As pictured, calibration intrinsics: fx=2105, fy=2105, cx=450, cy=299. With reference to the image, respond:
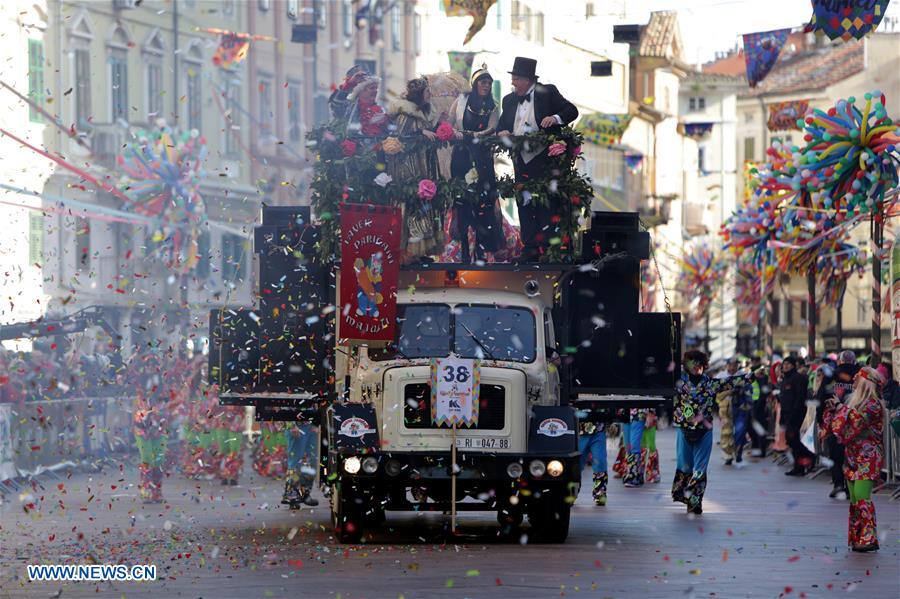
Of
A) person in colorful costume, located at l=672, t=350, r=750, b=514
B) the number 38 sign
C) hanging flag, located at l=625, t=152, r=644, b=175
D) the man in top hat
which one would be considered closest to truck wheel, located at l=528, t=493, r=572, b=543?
the number 38 sign

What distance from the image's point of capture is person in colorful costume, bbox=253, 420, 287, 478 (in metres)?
27.6

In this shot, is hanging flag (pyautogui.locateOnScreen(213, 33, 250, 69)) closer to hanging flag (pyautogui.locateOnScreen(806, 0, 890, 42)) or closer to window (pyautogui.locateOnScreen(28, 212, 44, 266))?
window (pyautogui.locateOnScreen(28, 212, 44, 266))

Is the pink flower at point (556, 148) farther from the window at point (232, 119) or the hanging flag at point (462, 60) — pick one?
the hanging flag at point (462, 60)

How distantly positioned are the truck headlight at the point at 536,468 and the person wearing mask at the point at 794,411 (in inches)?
503

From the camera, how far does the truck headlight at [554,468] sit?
18312 millimetres

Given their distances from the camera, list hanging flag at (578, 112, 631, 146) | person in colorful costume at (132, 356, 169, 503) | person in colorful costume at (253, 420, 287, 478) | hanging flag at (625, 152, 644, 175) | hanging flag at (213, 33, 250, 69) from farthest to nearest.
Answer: hanging flag at (625, 152, 644, 175) < hanging flag at (578, 112, 631, 146) < hanging flag at (213, 33, 250, 69) < person in colorful costume at (253, 420, 287, 478) < person in colorful costume at (132, 356, 169, 503)

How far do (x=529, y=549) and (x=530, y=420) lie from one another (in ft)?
4.43

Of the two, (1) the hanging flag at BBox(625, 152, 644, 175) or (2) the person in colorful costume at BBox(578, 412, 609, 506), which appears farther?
(1) the hanging flag at BBox(625, 152, 644, 175)

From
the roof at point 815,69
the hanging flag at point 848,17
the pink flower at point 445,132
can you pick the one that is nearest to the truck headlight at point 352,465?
the pink flower at point 445,132

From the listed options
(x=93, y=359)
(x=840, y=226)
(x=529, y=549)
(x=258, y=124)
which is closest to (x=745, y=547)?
(x=529, y=549)

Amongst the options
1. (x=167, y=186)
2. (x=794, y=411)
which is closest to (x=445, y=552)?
(x=794, y=411)

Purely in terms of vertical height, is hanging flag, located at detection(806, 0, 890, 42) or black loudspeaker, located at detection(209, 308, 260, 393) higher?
hanging flag, located at detection(806, 0, 890, 42)

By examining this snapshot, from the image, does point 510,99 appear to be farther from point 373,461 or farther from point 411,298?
point 373,461

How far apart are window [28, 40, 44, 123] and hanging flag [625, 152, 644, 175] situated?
47.1 metres
